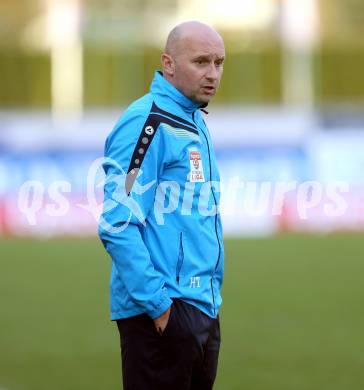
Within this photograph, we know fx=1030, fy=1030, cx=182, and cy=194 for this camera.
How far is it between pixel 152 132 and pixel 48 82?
21.3m

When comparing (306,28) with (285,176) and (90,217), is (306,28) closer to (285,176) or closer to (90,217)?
(285,176)

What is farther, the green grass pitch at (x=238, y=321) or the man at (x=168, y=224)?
the green grass pitch at (x=238, y=321)

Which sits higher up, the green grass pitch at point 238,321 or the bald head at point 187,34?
the bald head at point 187,34

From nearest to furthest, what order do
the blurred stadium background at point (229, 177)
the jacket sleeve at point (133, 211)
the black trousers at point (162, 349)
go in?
1. the jacket sleeve at point (133, 211)
2. the black trousers at point (162, 349)
3. the blurred stadium background at point (229, 177)

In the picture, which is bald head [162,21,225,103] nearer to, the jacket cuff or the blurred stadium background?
the jacket cuff

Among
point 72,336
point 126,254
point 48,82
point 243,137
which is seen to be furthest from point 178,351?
point 48,82

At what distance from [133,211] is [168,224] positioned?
0.16m

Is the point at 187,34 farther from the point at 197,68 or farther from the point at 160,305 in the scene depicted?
the point at 160,305

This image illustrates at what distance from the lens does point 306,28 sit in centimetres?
2486

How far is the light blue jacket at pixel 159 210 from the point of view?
363 centimetres

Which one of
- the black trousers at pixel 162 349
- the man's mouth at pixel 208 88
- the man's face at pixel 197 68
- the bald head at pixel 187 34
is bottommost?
the black trousers at pixel 162 349

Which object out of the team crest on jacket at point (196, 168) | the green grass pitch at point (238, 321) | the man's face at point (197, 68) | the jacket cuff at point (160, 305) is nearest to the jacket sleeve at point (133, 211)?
the jacket cuff at point (160, 305)

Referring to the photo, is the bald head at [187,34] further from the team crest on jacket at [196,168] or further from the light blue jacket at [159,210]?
the team crest on jacket at [196,168]

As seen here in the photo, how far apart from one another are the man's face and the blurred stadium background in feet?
10.0
